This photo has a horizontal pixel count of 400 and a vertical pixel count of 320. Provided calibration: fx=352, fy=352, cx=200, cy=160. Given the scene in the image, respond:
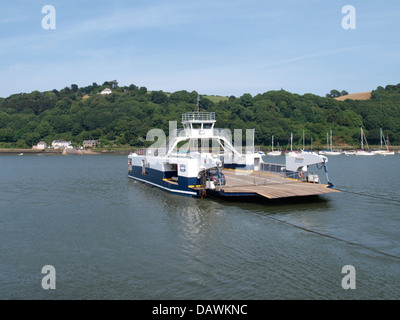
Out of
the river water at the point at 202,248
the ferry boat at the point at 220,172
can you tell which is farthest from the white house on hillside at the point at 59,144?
the river water at the point at 202,248

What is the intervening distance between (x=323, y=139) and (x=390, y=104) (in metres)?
54.1

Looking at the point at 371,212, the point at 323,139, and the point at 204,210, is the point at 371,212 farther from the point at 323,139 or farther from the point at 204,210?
the point at 323,139

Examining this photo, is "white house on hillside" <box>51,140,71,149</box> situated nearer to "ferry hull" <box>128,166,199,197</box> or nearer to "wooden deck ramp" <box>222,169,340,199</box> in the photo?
"ferry hull" <box>128,166,199,197</box>

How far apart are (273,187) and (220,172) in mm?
3848

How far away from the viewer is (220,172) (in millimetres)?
24969

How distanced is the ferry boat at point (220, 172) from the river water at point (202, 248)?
1.08 meters

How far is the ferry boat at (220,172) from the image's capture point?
23319 millimetres

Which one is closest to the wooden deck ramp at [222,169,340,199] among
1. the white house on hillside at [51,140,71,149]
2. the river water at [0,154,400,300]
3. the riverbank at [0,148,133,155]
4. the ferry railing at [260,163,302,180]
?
the ferry railing at [260,163,302,180]

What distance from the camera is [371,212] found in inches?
827

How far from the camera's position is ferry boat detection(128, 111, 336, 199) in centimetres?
2332

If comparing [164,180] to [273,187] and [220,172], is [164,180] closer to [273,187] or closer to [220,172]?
[220,172]

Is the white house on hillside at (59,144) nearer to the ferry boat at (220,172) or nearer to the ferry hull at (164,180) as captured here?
the ferry hull at (164,180)

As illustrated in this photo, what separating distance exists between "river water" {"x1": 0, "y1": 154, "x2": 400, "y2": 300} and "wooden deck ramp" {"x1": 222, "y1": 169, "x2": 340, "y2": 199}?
3.26ft
